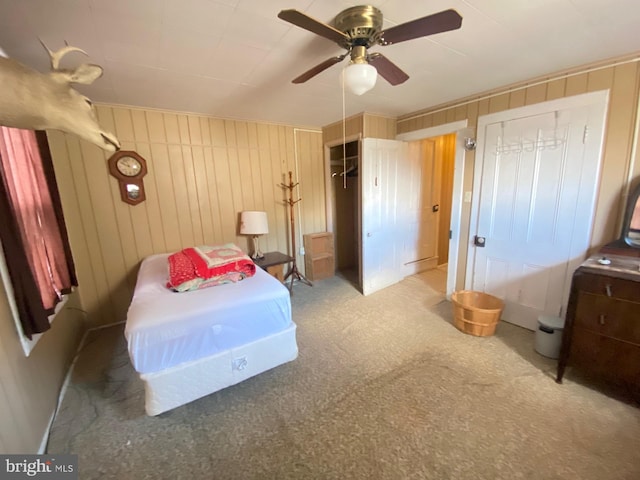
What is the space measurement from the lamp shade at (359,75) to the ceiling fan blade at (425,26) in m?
0.18

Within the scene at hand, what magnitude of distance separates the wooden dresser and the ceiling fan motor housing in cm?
199

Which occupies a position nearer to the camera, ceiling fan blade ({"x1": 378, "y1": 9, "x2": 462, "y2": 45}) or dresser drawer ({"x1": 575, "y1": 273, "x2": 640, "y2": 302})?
ceiling fan blade ({"x1": 378, "y1": 9, "x2": 462, "y2": 45})

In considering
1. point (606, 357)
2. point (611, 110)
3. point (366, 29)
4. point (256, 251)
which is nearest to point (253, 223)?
point (256, 251)

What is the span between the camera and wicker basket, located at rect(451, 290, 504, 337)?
2424 millimetres

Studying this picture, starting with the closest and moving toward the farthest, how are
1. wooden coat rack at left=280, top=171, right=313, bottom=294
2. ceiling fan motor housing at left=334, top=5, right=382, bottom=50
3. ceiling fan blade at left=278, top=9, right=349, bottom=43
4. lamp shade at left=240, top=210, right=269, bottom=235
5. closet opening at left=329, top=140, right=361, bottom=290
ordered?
ceiling fan blade at left=278, top=9, right=349, bottom=43 → ceiling fan motor housing at left=334, top=5, right=382, bottom=50 → lamp shade at left=240, top=210, right=269, bottom=235 → wooden coat rack at left=280, top=171, right=313, bottom=294 → closet opening at left=329, top=140, right=361, bottom=290

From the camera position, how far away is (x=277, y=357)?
1957mm

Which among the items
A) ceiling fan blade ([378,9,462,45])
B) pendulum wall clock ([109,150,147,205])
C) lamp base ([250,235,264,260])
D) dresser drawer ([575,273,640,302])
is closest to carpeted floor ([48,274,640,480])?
dresser drawer ([575,273,640,302])

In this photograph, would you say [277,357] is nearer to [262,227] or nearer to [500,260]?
[262,227]

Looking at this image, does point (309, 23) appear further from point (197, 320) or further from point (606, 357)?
point (606, 357)

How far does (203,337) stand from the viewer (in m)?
1.66

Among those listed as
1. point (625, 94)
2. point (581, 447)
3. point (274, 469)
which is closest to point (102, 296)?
point (274, 469)

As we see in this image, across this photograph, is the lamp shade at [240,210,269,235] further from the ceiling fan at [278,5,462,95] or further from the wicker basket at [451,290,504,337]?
the wicker basket at [451,290,504,337]

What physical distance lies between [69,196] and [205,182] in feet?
4.26

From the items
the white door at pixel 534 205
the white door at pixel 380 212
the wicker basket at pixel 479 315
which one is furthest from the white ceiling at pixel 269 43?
the wicker basket at pixel 479 315
